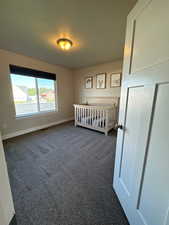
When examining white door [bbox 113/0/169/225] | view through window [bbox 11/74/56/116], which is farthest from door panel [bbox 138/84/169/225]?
view through window [bbox 11/74/56/116]

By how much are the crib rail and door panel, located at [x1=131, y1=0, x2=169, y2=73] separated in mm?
2169

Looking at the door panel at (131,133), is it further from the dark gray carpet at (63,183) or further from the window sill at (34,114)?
the window sill at (34,114)

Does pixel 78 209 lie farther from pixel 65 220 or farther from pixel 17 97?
pixel 17 97

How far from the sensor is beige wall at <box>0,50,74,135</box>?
8.58 ft

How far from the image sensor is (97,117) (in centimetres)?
321

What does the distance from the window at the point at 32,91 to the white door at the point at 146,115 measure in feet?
10.1

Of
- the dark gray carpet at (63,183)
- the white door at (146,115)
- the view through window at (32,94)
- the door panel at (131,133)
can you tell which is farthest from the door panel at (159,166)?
the view through window at (32,94)

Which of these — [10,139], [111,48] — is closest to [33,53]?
[111,48]

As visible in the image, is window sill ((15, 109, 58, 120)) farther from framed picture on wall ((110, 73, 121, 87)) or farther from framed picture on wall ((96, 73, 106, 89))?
framed picture on wall ((110, 73, 121, 87))

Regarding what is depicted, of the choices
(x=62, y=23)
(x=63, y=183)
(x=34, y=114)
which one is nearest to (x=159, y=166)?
(x=63, y=183)

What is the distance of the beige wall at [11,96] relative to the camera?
2.61 m

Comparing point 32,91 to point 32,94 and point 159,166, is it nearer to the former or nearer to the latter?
point 32,94

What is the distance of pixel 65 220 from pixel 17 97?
310cm

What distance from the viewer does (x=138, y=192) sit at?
0.84 m
